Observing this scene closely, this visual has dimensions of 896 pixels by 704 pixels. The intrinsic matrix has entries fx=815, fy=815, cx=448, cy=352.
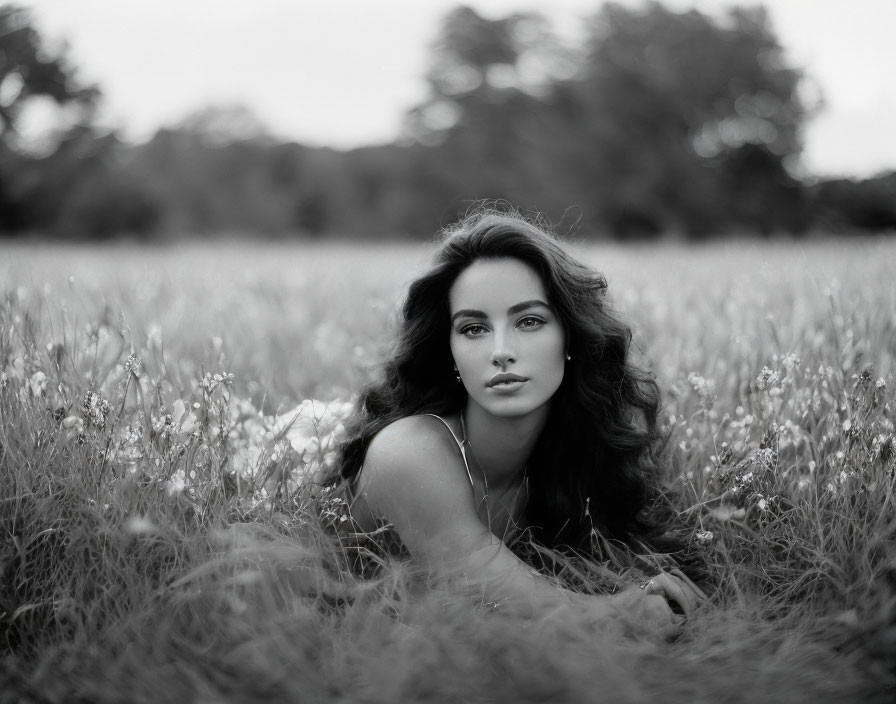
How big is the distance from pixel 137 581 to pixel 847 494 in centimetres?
224

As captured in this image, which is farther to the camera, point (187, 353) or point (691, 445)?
point (187, 353)

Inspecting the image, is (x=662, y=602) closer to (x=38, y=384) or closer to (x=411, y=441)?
(x=411, y=441)

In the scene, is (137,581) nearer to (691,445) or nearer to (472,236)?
(472,236)

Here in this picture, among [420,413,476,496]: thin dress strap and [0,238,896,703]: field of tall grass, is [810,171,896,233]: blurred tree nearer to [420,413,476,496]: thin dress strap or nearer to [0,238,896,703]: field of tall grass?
[0,238,896,703]: field of tall grass

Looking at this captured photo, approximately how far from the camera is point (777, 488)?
2832 mm

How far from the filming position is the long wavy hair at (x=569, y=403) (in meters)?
2.90

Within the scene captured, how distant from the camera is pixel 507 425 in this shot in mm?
2844

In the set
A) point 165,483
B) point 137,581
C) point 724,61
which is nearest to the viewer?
point 137,581

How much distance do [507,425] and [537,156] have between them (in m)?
27.9

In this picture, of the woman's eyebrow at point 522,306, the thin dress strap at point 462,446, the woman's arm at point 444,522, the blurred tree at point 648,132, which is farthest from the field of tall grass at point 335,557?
the blurred tree at point 648,132

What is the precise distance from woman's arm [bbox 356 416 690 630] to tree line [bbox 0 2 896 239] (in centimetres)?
2186

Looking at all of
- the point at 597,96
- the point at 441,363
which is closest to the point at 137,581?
the point at 441,363

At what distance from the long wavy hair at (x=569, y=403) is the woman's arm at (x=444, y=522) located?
0.24m

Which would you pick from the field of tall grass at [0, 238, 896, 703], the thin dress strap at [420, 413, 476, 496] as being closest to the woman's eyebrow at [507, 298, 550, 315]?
the thin dress strap at [420, 413, 476, 496]
